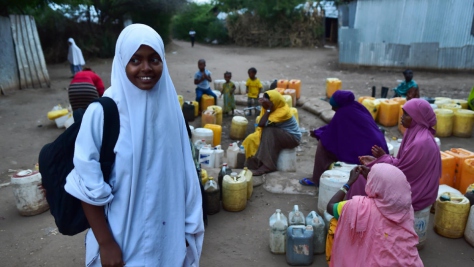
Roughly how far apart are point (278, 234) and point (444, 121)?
4.87m

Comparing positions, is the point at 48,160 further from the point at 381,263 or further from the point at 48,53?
the point at 48,53

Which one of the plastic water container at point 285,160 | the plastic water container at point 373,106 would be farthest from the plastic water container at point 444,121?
the plastic water container at point 285,160

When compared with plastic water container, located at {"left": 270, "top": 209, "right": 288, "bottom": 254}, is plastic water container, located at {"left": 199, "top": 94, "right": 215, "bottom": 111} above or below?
above

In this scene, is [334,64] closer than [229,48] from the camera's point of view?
Yes

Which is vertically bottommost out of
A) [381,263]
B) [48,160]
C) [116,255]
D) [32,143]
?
[32,143]

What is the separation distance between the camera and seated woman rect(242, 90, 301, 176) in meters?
5.03

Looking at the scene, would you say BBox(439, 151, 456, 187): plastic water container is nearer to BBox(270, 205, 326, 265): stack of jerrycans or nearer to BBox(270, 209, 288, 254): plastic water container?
BBox(270, 205, 326, 265): stack of jerrycans

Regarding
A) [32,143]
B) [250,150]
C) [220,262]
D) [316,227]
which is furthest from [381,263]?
[32,143]

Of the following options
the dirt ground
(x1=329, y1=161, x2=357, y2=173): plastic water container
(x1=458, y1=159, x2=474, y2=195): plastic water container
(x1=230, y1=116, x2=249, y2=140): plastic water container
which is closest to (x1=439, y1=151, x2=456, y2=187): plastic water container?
(x1=458, y1=159, x2=474, y2=195): plastic water container

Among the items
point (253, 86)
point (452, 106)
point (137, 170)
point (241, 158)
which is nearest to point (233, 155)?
point (241, 158)

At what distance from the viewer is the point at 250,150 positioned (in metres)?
5.35

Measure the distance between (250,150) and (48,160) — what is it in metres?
4.06

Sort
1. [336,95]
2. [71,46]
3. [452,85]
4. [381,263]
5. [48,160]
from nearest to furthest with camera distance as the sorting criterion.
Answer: [48,160]
[381,263]
[336,95]
[452,85]
[71,46]

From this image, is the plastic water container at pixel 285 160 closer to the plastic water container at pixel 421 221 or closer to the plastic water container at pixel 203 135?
the plastic water container at pixel 203 135
